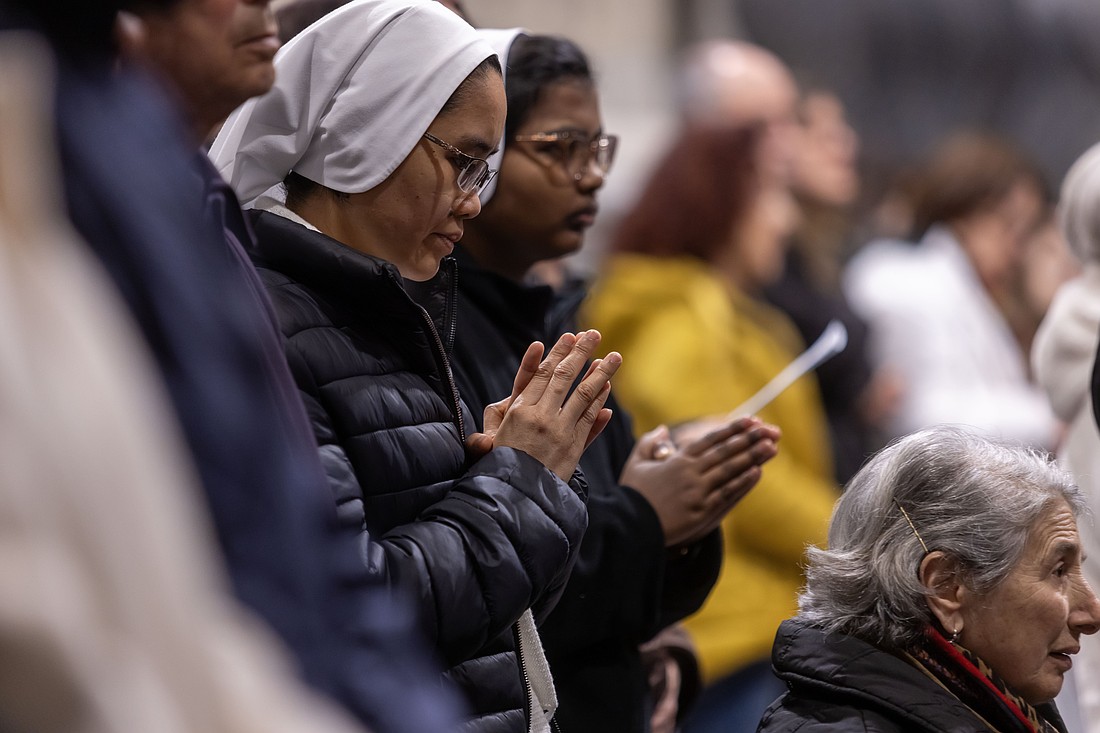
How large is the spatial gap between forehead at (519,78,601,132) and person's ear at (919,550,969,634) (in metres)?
1.20

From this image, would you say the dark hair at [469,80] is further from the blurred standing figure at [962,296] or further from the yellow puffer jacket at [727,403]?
the blurred standing figure at [962,296]

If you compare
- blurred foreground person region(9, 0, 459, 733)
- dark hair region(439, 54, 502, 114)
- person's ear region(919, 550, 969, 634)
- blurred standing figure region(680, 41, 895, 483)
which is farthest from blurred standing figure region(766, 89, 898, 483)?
blurred foreground person region(9, 0, 459, 733)

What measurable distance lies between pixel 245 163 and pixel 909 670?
1.40 meters

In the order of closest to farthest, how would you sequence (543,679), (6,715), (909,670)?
(6,715) → (543,679) → (909,670)

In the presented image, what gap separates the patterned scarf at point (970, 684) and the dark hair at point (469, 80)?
122 cm

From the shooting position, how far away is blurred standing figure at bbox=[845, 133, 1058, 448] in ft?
21.3

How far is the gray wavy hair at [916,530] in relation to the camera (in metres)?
2.82

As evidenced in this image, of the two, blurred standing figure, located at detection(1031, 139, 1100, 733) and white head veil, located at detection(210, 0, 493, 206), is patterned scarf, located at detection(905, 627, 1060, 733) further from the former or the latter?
blurred standing figure, located at detection(1031, 139, 1100, 733)

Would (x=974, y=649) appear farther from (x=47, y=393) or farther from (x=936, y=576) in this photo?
(x=47, y=393)

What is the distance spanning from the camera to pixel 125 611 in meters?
0.97

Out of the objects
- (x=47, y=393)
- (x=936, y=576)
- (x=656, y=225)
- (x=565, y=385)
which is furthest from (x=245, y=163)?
(x=656, y=225)

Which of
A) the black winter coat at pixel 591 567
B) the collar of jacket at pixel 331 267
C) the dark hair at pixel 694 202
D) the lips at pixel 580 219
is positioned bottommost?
the dark hair at pixel 694 202

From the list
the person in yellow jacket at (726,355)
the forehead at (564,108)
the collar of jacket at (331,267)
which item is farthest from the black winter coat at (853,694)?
the person in yellow jacket at (726,355)

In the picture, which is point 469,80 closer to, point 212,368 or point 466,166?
point 466,166
